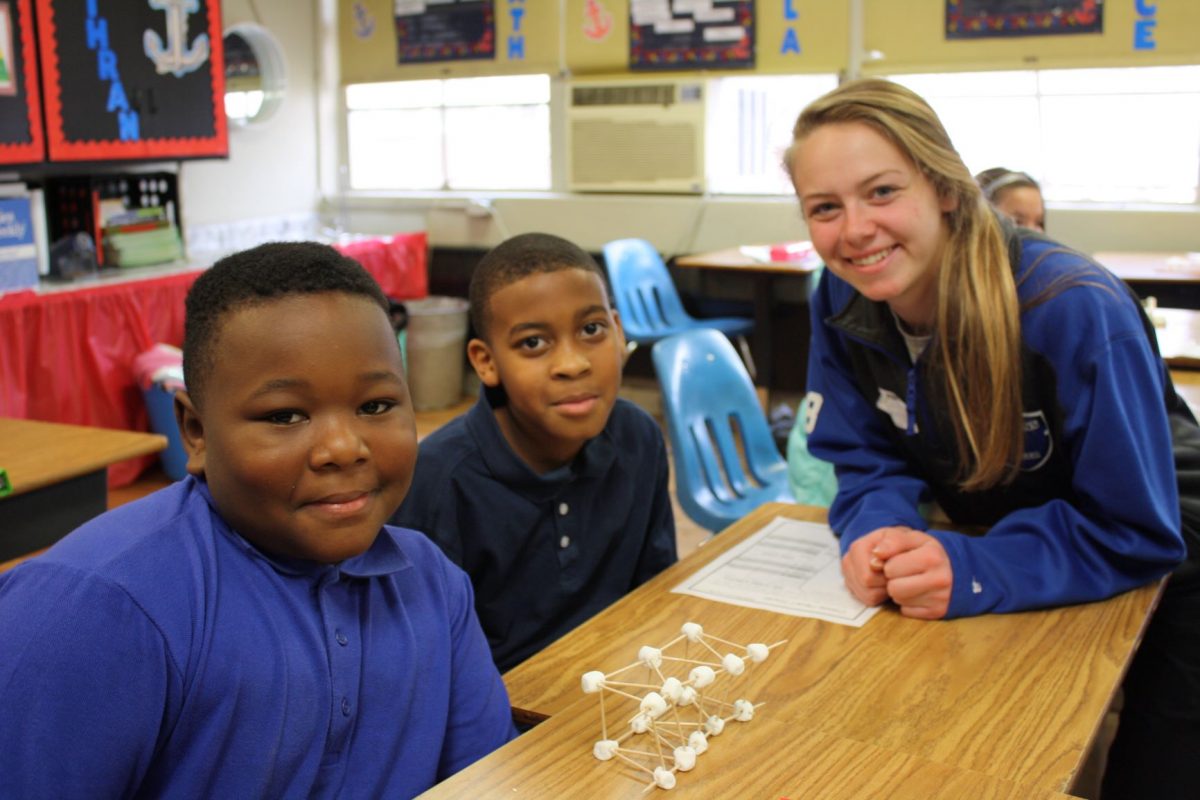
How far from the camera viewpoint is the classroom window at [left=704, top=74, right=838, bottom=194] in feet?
18.3

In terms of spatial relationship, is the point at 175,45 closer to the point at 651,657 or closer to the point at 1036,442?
the point at 1036,442

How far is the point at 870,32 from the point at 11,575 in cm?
487

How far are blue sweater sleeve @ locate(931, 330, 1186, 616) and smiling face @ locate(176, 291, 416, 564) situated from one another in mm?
738

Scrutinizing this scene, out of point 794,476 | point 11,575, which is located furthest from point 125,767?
point 794,476

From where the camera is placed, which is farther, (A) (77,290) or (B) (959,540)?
(A) (77,290)

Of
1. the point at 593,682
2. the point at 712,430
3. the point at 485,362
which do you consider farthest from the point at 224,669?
the point at 712,430

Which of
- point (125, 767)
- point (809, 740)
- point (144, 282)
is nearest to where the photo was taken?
point (125, 767)

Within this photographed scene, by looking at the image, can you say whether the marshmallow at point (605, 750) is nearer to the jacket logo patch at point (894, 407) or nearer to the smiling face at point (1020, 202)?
the jacket logo patch at point (894, 407)

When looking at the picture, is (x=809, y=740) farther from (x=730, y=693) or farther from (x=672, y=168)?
(x=672, y=168)

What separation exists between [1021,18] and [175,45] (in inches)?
137

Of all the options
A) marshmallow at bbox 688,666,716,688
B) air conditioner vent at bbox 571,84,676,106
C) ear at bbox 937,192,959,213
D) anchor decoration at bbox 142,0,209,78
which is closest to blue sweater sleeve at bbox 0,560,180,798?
marshmallow at bbox 688,666,716,688

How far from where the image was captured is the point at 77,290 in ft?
13.9

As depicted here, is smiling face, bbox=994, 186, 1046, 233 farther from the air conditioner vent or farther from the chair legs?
the air conditioner vent

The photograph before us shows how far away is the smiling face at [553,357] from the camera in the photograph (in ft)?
5.34
